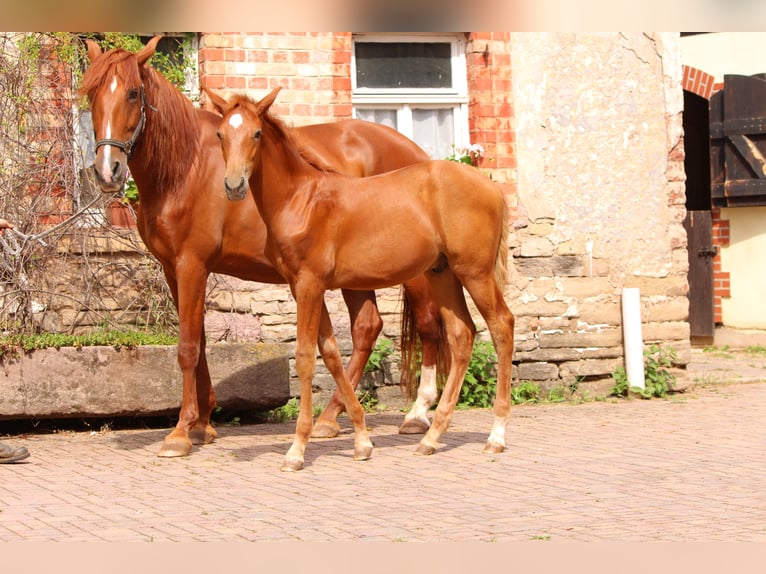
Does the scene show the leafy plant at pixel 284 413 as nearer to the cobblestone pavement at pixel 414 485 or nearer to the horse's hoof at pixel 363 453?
the cobblestone pavement at pixel 414 485

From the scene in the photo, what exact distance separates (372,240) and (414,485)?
5.30 feet

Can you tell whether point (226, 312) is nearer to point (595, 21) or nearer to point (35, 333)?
point (35, 333)

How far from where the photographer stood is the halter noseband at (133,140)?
6.25 metres

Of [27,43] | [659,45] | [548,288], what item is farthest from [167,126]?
[659,45]

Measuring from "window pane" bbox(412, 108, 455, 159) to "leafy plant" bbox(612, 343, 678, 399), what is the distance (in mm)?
2664

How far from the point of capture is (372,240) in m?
6.32

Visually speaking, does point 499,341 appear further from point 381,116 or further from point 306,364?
point 381,116

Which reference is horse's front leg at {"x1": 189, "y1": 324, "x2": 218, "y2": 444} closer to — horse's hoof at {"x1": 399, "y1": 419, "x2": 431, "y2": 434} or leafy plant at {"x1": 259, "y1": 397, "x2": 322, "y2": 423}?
leafy plant at {"x1": 259, "y1": 397, "x2": 322, "y2": 423}

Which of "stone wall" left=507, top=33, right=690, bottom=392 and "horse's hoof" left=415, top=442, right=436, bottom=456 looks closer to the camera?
"horse's hoof" left=415, top=442, right=436, bottom=456

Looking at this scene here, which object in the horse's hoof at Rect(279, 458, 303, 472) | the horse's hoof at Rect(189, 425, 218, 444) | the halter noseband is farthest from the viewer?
the horse's hoof at Rect(189, 425, 218, 444)

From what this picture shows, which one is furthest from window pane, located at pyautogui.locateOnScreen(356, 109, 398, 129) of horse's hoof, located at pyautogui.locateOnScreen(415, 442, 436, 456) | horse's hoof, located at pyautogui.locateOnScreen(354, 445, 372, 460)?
horse's hoof, located at pyautogui.locateOnScreen(354, 445, 372, 460)

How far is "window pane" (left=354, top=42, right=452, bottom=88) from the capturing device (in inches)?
372

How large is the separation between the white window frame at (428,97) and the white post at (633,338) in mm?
2112

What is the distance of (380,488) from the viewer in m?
5.37
